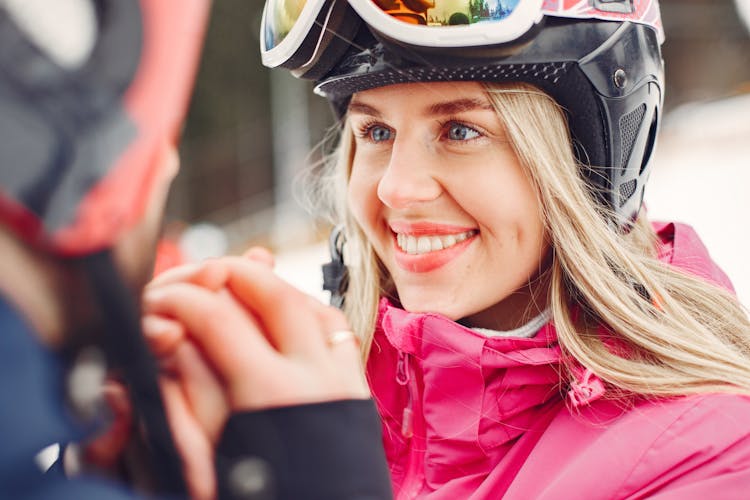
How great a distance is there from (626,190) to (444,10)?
558 millimetres

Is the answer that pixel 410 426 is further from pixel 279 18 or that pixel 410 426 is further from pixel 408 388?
pixel 279 18

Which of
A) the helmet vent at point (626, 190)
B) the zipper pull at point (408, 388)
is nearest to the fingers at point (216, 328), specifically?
the zipper pull at point (408, 388)

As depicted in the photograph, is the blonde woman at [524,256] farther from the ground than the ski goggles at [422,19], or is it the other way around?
the ski goggles at [422,19]

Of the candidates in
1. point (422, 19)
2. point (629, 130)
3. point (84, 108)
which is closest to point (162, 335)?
point (84, 108)

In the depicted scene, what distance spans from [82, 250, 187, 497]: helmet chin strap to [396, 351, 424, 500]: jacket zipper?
0.99 metres

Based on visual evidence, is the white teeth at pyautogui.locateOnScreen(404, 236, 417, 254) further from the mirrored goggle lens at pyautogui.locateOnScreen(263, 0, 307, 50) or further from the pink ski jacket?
the mirrored goggle lens at pyautogui.locateOnScreen(263, 0, 307, 50)

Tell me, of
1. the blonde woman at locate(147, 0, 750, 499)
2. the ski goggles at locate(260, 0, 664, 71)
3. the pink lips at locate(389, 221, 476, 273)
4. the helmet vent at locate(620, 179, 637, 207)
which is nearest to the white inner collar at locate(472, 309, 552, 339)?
the blonde woman at locate(147, 0, 750, 499)

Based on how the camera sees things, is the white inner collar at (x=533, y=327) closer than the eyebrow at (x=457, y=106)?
No

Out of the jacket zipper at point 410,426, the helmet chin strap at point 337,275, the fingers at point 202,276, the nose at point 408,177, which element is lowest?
the jacket zipper at point 410,426

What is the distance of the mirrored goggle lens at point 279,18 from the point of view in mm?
1377

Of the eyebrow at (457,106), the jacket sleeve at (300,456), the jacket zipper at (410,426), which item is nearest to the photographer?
Result: the jacket sleeve at (300,456)

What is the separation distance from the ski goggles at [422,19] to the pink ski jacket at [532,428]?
1.60 feet

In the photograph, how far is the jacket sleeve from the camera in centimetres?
54

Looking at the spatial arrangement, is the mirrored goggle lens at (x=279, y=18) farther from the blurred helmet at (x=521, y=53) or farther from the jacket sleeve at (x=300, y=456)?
the jacket sleeve at (x=300, y=456)
